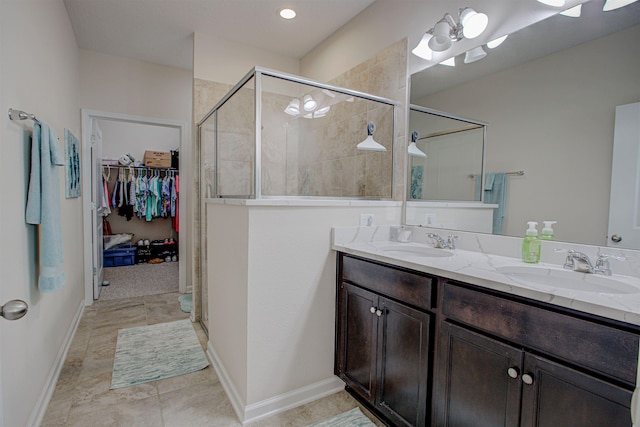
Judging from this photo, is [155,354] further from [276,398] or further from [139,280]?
[139,280]

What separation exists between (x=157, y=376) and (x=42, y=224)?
4.04 ft

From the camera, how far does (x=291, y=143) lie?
3057 mm

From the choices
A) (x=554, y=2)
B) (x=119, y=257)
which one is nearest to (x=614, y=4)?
(x=554, y=2)

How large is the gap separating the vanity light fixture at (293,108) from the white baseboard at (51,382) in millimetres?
2464

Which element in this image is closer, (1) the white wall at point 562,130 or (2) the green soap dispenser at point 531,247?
(1) the white wall at point 562,130

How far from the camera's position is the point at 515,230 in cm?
166

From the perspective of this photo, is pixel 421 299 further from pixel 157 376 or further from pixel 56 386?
pixel 56 386

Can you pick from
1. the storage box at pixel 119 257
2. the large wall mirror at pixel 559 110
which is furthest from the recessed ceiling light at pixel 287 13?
the storage box at pixel 119 257

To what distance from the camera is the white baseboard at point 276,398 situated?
178cm

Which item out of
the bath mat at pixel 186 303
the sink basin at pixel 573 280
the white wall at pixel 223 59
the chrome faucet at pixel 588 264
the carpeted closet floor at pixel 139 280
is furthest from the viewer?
the carpeted closet floor at pixel 139 280

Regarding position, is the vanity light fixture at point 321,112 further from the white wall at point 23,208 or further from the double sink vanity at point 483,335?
the white wall at point 23,208

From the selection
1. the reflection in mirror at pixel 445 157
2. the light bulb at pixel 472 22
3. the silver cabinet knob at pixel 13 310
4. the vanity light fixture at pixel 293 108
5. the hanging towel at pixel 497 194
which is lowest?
the silver cabinet knob at pixel 13 310

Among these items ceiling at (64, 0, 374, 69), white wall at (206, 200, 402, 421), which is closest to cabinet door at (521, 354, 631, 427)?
white wall at (206, 200, 402, 421)

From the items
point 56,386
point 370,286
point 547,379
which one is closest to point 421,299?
point 370,286
